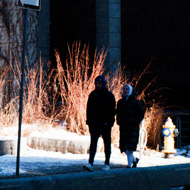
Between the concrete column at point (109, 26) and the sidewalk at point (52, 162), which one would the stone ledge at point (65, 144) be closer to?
the sidewalk at point (52, 162)

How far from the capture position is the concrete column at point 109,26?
16.4 m

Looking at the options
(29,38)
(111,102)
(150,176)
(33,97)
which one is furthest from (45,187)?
(29,38)

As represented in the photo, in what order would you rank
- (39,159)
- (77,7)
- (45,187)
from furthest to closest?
(77,7), (39,159), (45,187)

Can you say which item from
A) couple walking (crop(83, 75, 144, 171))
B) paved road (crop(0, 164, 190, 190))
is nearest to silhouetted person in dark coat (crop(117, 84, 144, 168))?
couple walking (crop(83, 75, 144, 171))

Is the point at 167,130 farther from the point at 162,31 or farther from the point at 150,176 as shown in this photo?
the point at 162,31

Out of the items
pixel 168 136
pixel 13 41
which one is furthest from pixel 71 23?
pixel 168 136

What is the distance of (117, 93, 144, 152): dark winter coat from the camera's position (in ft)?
27.4

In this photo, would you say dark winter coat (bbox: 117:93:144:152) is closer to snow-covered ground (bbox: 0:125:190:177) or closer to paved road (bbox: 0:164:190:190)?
snow-covered ground (bbox: 0:125:190:177)

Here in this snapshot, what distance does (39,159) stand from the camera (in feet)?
30.9

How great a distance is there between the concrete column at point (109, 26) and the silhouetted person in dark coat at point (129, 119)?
791 cm

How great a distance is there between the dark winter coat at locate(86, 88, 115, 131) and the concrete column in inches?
316

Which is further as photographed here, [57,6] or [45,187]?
[57,6]

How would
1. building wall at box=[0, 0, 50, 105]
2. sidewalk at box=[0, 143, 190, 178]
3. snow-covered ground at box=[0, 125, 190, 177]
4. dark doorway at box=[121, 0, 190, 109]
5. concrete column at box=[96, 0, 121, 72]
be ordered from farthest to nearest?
dark doorway at box=[121, 0, 190, 109], concrete column at box=[96, 0, 121, 72], building wall at box=[0, 0, 50, 105], snow-covered ground at box=[0, 125, 190, 177], sidewalk at box=[0, 143, 190, 178]

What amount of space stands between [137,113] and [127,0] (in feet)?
37.4
